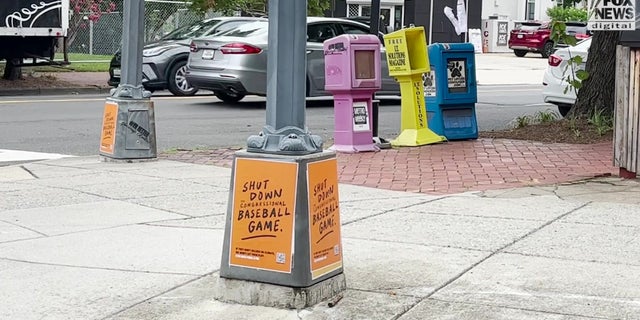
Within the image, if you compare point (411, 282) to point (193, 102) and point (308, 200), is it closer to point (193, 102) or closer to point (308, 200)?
point (308, 200)

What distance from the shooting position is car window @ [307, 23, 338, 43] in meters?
18.1

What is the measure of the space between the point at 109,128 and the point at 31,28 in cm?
1029

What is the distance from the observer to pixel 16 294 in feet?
17.8

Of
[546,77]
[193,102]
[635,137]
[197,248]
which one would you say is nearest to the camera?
[197,248]

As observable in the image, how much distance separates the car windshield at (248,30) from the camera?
1725cm

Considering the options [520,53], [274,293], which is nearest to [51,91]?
[274,293]

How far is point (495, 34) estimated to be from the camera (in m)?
50.4

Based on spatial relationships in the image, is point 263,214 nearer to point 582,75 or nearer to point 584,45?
point 582,75

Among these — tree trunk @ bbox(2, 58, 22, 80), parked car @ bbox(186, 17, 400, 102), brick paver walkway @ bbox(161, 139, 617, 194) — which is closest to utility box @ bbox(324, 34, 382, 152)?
brick paver walkway @ bbox(161, 139, 617, 194)

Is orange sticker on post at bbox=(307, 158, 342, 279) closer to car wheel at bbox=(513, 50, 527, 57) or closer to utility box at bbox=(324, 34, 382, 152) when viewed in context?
utility box at bbox=(324, 34, 382, 152)

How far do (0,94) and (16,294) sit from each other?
16.0 meters

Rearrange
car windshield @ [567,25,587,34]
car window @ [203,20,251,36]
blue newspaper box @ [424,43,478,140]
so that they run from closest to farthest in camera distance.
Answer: blue newspaper box @ [424,43,478,140]
car window @ [203,20,251,36]
car windshield @ [567,25,587,34]

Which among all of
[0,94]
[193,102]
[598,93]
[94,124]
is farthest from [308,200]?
[0,94]

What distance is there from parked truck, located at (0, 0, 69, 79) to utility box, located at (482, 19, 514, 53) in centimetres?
3218
